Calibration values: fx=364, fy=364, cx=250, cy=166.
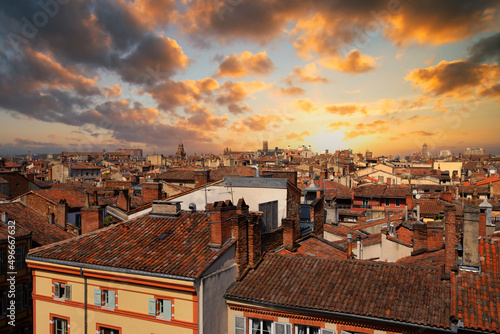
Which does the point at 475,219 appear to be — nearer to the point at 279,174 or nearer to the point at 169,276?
the point at 169,276

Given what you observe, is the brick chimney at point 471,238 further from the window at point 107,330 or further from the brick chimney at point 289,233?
the window at point 107,330

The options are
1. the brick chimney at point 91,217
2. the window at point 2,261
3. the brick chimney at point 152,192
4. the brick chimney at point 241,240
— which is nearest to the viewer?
the brick chimney at point 241,240

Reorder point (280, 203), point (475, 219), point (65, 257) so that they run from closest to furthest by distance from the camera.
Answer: point (475, 219) → point (65, 257) → point (280, 203)

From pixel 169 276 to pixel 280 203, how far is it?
25.6 ft

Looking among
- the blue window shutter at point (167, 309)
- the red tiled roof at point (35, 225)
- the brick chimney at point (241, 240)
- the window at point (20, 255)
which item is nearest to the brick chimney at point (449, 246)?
the brick chimney at point (241, 240)

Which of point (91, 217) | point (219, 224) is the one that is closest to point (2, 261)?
point (91, 217)

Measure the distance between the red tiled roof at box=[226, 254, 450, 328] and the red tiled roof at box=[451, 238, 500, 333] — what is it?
33cm

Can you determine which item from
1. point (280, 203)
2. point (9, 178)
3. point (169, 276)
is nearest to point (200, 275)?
point (169, 276)

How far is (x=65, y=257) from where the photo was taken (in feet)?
40.2

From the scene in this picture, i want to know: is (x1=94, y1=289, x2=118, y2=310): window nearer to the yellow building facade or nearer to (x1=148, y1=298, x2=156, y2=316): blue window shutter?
the yellow building facade

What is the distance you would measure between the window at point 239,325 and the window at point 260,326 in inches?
9.4

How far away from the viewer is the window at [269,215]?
15.9m

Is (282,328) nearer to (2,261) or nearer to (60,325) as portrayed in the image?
(60,325)

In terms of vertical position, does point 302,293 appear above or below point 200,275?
below
